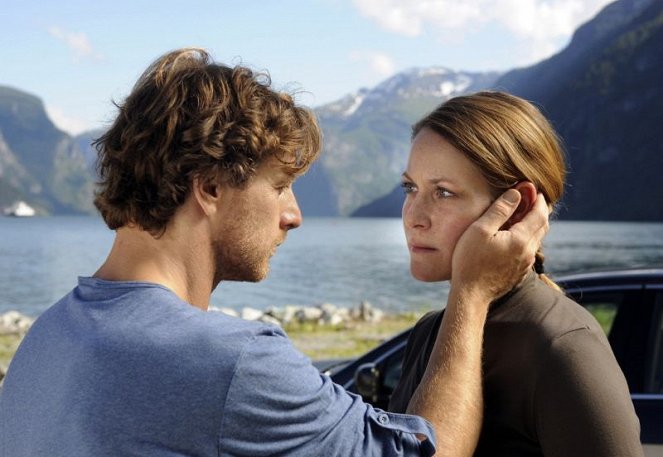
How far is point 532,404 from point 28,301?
45742mm

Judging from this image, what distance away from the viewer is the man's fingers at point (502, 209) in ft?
7.14

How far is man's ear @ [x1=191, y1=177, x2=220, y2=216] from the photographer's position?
199cm

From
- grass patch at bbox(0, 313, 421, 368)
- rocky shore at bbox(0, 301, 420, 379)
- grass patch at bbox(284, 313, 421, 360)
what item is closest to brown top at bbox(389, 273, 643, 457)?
rocky shore at bbox(0, 301, 420, 379)

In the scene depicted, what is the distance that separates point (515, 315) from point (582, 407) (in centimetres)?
29

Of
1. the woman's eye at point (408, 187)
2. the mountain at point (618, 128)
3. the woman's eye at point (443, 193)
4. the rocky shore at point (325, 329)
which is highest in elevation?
the woman's eye at point (443, 193)

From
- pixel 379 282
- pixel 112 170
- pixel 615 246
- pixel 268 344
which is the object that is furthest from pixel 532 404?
pixel 615 246

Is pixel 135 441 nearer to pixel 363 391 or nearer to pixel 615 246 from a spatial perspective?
pixel 363 391

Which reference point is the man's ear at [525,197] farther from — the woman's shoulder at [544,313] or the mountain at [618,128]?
the mountain at [618,128]

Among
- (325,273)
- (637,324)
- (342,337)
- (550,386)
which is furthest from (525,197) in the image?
(325,273)

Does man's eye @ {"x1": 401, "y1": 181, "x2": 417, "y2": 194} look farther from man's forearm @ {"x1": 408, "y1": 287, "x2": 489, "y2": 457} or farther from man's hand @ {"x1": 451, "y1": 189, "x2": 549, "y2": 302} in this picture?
man's forearm @ {"x1": 408, "y1": 287, "x2": 489, "y2": 457}

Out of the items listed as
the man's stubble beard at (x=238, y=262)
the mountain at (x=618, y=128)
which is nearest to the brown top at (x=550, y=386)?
the man's stubble beard at (x=238, y=262)

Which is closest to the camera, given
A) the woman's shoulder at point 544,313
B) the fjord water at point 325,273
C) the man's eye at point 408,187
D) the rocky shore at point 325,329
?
the woman's shoulder at point 544,313

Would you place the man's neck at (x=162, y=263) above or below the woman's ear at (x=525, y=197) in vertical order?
below

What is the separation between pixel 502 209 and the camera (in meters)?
2.18
